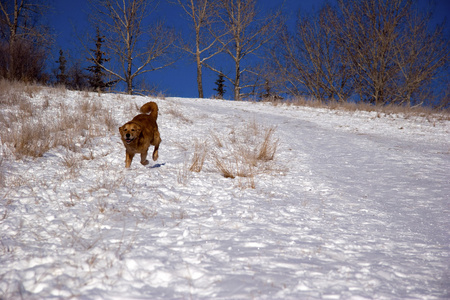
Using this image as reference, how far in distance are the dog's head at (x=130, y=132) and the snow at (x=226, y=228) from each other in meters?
0.53

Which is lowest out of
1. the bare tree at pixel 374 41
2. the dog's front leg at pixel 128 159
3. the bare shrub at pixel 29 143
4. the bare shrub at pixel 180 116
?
the dog's front leg at pixel 128 159

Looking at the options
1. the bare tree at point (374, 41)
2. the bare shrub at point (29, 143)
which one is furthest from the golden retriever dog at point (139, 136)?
the bare tree at point (374, 41)

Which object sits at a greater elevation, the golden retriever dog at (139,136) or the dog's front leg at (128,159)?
the golden retriever dog at (139,136)

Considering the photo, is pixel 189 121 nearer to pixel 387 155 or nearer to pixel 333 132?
pixel 333 132

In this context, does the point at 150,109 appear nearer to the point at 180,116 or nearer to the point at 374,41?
the point at 180,116

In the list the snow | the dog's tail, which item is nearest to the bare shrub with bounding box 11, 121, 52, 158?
the snow

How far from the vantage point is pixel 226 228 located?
2.14 m

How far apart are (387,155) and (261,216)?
3.91 m

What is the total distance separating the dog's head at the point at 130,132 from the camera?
4238 mm

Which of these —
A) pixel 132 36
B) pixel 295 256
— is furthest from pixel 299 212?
pixel 132 36

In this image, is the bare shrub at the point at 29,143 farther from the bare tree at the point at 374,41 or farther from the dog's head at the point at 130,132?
the bare tree at the point at 374,41

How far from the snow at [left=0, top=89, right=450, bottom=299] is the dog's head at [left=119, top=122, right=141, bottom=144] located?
53 centimetres

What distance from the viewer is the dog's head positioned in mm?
4238

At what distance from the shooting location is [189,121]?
8.23m
